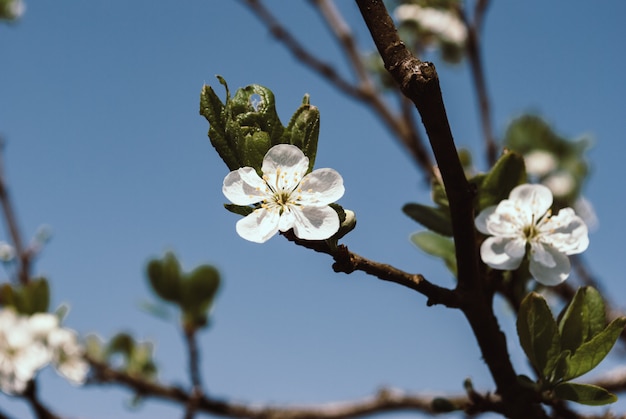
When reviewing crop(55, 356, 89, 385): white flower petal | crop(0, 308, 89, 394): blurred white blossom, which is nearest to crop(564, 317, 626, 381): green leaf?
crop(0, 308, 89, 394): blurred white blossom

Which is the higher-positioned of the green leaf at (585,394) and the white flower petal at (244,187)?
the white flower petal at (244,187)

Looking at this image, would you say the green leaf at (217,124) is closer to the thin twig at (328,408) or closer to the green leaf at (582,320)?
the green leaf at (582,320)

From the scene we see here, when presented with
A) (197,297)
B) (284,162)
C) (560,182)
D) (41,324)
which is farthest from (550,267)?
(560,182)

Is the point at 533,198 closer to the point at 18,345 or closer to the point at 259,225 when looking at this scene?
the point at 259,225

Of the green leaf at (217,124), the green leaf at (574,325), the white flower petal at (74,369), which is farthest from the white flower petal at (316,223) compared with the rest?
the white flower petal at (74,369)

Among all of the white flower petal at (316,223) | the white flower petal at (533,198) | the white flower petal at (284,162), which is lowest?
the white flower petal at (316,223)

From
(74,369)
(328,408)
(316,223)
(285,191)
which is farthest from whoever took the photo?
(74,369)

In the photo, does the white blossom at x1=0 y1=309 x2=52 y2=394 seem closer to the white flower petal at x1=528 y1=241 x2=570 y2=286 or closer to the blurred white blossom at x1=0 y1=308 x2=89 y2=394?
the blurred white blossom at x1=0 y1=308 x2=89 y2=394
